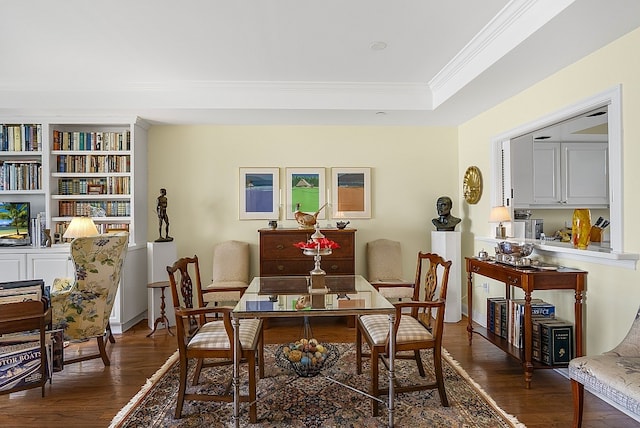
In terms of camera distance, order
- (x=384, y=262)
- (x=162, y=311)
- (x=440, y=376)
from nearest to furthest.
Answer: (x=440, y=376), (x=162, y=311), (x=384, y=262)

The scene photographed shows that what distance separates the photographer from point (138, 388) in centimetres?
314

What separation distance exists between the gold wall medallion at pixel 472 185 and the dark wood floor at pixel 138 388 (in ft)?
5.71

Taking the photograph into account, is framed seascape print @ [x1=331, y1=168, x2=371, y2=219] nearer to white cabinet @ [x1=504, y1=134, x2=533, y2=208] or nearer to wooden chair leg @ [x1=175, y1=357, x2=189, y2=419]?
white cabinet @ [x1=504, y1=134, x2=533, y2=208]

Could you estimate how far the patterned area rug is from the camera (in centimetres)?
260

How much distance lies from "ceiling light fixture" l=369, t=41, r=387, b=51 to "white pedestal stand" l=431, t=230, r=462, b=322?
2.45 m

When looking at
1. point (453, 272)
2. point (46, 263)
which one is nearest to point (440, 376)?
point (453, 272)

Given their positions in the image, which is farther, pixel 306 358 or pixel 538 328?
pixel 538 328

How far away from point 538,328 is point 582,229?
2.86 ft

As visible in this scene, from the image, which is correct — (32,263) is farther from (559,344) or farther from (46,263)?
(559,344)

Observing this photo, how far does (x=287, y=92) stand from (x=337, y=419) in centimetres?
346

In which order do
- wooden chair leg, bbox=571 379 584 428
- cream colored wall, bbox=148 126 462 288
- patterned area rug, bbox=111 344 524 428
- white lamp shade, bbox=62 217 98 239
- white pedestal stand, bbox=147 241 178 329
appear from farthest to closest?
cream colored wall, bbox=148 126 462 288 < white pedestal stand, bbox=147 241 178 329 < white lamp shade, bbox=62 217 98 239 < patterned area rug, bbox=111 344 524 428 < wooden chair leg, bbox=571 379 584 428

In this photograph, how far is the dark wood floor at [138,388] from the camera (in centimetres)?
266

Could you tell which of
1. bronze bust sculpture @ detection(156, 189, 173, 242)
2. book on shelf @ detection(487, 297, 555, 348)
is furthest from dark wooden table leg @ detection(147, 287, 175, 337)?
book on shelf @ detection(487, 297, 555, 348)

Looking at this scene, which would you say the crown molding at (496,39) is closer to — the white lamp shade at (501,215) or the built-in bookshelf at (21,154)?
the white lamp shade at (501,215)
